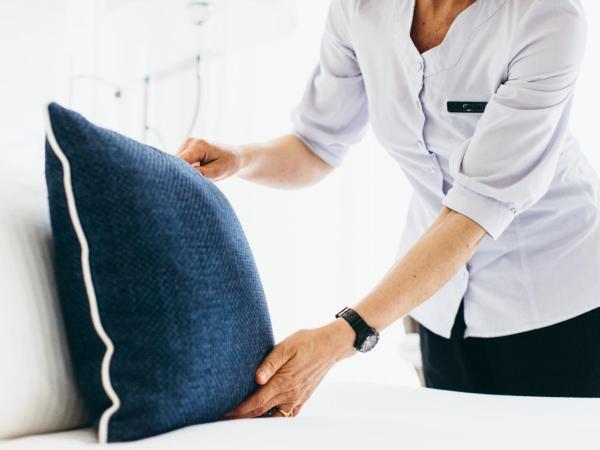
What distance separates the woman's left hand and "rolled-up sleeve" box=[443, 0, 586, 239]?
0.28 metres

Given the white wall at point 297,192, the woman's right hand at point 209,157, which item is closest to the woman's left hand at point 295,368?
the woman's right hand at point 209,157

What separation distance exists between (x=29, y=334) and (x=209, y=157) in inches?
22.4

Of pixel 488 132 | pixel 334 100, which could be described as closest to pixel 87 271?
pixel 488 132

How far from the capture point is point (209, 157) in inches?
46.4

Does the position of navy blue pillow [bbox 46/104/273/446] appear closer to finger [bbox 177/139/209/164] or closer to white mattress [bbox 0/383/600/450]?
white mattress [bbox 0/383/600/450]

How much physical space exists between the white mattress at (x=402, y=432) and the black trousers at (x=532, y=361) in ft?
0.87

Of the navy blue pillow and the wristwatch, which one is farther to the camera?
the wristwatch

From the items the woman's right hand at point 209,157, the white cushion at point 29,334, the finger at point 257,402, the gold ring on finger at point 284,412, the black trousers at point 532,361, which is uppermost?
the woman's right hand at point 209,157

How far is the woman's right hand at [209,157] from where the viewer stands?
115cm

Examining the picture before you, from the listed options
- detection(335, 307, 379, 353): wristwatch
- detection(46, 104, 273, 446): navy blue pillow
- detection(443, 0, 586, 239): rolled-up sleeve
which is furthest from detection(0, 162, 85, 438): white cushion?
detection(443, 0, 586, 239): rolled-up sleeve

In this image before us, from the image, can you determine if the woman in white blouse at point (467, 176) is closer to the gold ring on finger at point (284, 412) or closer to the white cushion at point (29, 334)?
the gold ring on finger at point (284, 412)

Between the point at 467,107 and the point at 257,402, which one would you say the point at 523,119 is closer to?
the point at 467,107

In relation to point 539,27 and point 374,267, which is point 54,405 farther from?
point 374,267

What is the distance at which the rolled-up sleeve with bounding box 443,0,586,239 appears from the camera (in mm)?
978
